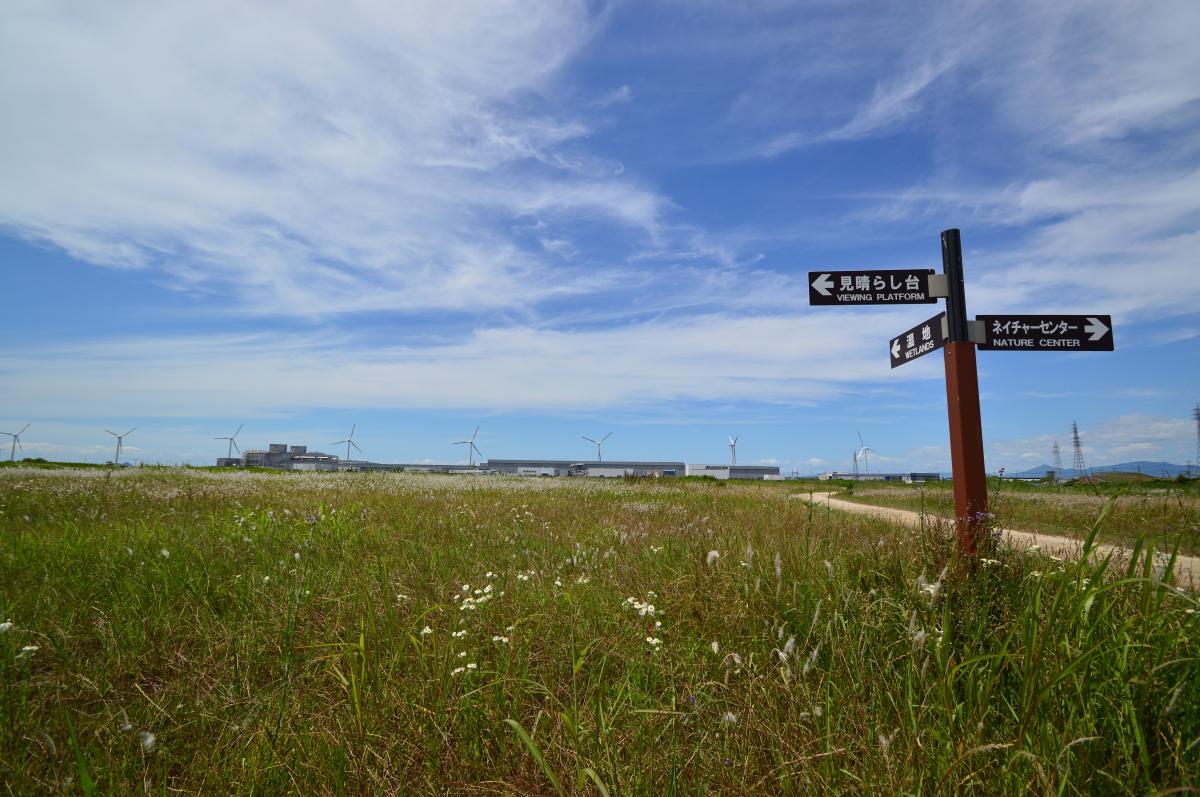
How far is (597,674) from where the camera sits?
12.9 feet

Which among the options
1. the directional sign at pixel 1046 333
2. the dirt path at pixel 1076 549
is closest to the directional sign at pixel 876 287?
the directional sign at pixel 1046 333

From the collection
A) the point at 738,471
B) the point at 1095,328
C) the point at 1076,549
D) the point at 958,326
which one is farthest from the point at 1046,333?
the point at 738,471

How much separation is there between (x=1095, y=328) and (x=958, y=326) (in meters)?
1.57

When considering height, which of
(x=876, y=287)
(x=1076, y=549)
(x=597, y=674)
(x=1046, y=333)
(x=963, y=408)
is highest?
(x=876, y=287)

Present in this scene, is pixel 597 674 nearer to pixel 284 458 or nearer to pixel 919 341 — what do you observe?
pixel 919 341

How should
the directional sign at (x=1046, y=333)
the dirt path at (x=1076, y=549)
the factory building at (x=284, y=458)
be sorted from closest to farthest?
the dirt path at (x=1076, y=549)
the directional sign at (x=1046, y=333)
the factory building at (x=284, y=458)

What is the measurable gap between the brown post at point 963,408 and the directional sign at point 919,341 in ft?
0.36

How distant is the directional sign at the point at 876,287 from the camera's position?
6652 millimetres

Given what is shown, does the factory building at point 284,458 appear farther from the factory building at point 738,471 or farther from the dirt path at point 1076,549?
the dirt path at point 1076,549

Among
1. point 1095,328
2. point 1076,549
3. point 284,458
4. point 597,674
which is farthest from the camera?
point 284,458

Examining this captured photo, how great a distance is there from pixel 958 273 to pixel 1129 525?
382 inches

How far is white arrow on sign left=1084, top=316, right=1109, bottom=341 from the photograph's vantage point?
6.62 metres

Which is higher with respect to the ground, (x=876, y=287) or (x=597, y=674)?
(x=876, y=287)

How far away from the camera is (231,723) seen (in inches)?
136
